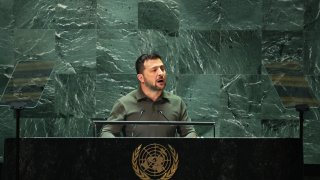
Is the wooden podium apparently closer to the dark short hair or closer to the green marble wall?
the dark short hair

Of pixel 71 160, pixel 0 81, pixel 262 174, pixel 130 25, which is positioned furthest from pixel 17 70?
pixel 262 174

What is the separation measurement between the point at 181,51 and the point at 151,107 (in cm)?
176

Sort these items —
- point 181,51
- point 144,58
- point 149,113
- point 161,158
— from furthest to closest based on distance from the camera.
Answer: point 181,51 → point 144,58 → point 149,113 → point 161,158

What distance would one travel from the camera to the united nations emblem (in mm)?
3434

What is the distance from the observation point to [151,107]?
185 inches

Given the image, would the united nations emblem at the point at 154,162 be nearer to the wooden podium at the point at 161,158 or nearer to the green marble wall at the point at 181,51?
the wooden podium at the point at 161,158

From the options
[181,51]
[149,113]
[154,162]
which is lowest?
[154,162]

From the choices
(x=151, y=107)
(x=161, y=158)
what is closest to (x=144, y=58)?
(x=151, y=107)

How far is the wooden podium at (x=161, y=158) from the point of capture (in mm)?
3420

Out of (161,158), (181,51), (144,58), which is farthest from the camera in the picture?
(181,51)

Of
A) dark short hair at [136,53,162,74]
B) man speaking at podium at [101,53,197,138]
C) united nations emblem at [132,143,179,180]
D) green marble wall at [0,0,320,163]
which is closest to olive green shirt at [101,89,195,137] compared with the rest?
man speaking at podium at [101,53,197,138]

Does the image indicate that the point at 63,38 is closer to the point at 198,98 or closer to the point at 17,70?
the point at 17,70

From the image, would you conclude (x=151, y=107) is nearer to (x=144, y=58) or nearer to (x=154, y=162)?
(x=144, y=58)

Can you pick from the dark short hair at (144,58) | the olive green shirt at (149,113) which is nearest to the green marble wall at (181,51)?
the dark short hair at (144,58)
